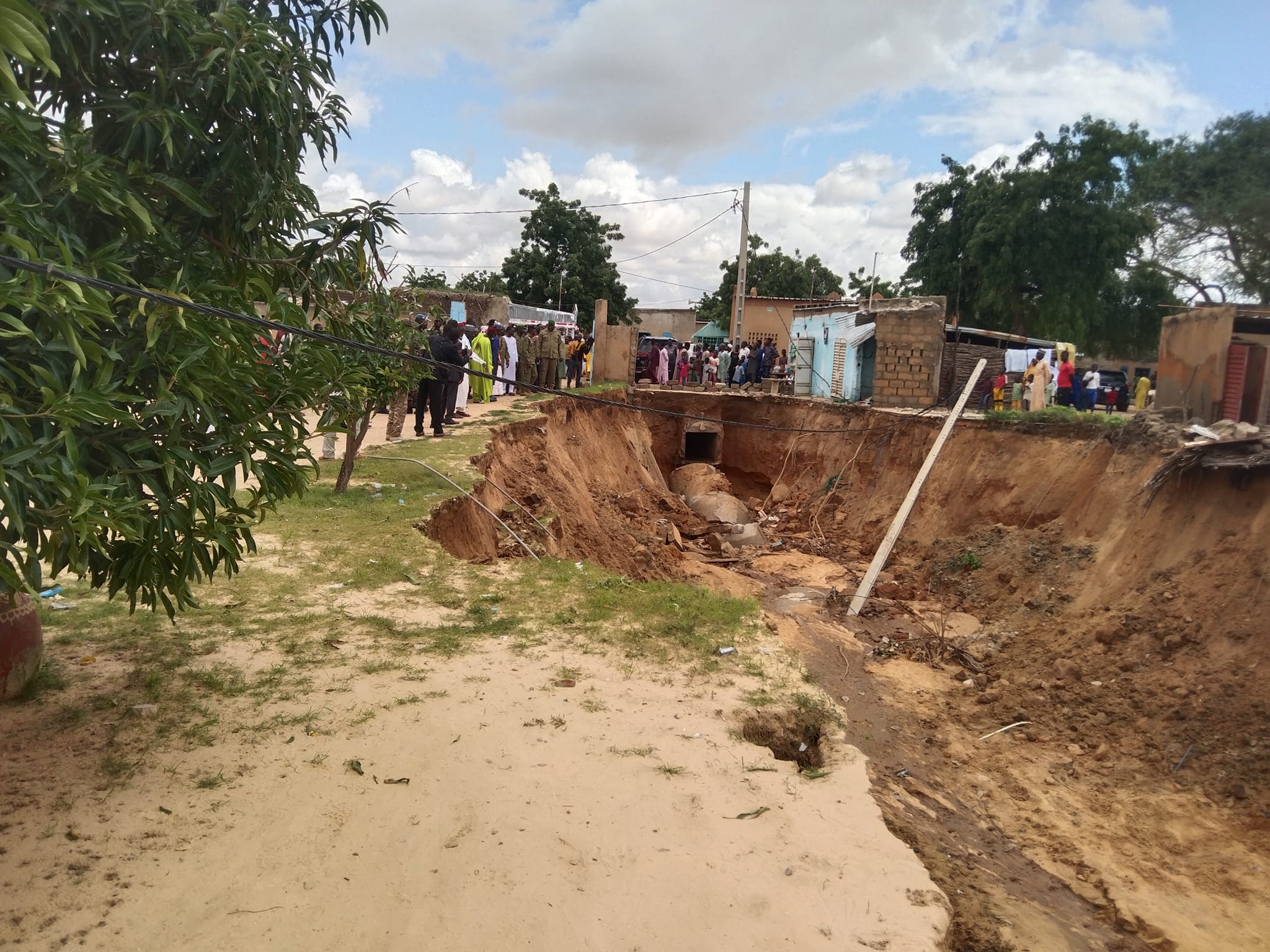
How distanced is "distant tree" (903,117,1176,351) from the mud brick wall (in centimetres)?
957

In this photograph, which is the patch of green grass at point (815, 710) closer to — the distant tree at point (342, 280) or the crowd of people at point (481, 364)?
the distant tree at point (342, 280)

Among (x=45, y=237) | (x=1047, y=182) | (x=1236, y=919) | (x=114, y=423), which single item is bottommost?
(x=1236, y=919)

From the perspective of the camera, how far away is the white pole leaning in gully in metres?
12.5

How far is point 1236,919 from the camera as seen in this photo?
5031 mm

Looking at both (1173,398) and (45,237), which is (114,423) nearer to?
(45,237)

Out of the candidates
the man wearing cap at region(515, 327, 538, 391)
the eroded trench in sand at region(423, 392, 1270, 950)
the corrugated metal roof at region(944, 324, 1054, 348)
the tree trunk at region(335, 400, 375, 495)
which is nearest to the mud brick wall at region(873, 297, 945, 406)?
the eroded trench in sand at region(423, 392, 1270, 950)

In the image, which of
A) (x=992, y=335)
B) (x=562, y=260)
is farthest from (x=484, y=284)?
(x=992, y=335)

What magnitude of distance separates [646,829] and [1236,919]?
366 cm

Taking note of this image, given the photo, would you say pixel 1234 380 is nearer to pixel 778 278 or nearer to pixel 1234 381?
pixel 1234 381

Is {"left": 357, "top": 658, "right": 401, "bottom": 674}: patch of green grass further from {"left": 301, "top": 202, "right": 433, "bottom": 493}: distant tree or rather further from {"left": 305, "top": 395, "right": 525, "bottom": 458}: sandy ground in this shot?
{"left": 305, "top": 395, "right": 525, "bottom": 458}: sandy ground

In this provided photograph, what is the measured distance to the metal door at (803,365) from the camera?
21.6 m

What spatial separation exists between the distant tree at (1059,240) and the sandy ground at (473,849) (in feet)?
77.9

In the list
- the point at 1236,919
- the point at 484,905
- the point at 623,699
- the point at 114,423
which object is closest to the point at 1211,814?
the point at 1236,919

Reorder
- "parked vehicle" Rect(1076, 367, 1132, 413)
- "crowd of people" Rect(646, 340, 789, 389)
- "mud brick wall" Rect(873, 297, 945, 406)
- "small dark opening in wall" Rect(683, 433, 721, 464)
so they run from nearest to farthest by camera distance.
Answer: "mud brick wall" Rect(873, 297, 945, 406), "parked vehicle" Rect(1076, 367, 1132, 413), "small dark opening in wall" Rect(683, 433, 721, 464), "crowd of people" Rect(646, 340, 789, 389)
